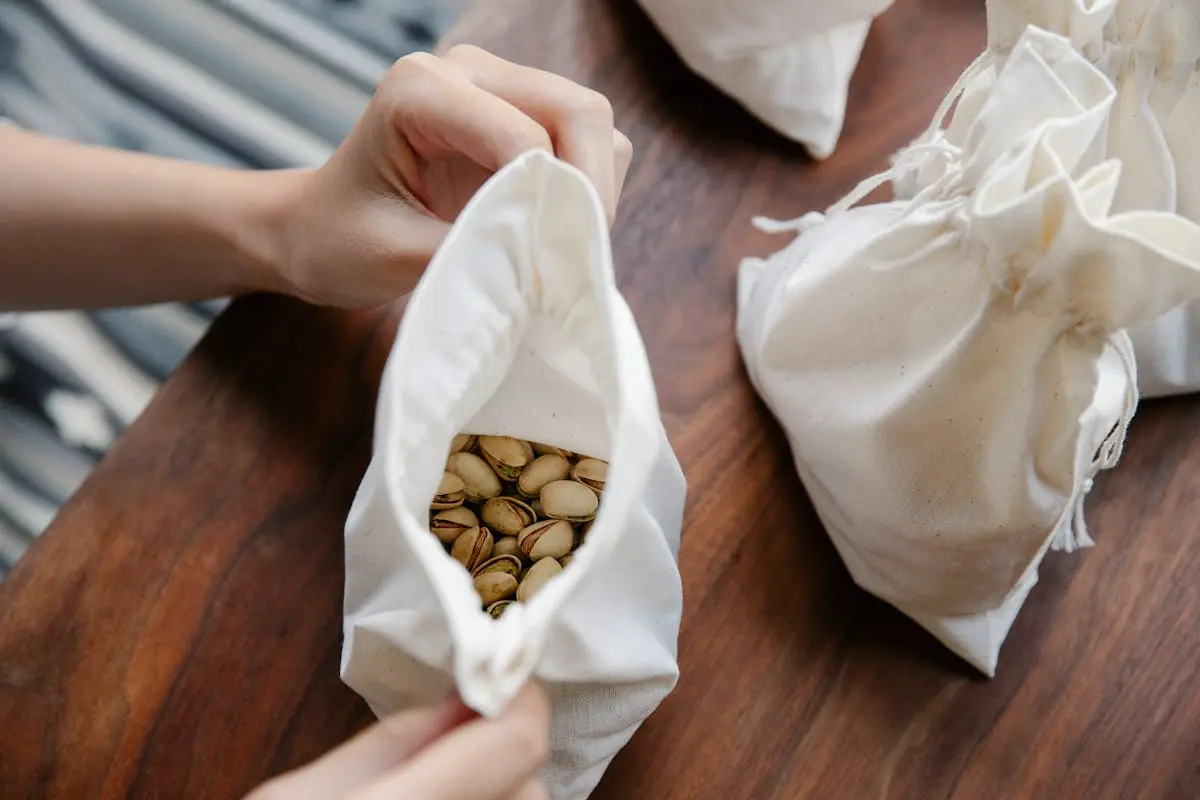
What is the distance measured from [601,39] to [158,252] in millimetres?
274

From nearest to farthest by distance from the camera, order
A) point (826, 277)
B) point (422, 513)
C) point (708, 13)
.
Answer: point (422, 513) → point (826, 277) → point (708, 13)

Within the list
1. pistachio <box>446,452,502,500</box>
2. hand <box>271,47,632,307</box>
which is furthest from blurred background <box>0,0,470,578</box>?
pistachio <box>446,452,502,500</box>

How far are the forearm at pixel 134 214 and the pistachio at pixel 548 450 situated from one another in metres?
0.18

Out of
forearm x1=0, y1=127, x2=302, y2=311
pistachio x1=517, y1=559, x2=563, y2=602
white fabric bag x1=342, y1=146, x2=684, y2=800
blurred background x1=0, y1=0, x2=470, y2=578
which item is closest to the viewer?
white fabric bag x1=342, y1=146, x2=684, y2=800

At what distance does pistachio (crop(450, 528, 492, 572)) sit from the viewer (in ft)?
1.24

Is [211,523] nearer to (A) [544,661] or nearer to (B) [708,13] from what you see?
(A) [544,661]

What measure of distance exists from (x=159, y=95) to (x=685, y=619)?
0.67 m

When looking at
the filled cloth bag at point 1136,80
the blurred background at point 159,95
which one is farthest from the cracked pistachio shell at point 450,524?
the blurred background at point 159,95

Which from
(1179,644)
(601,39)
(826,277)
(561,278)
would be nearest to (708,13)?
(601,39)

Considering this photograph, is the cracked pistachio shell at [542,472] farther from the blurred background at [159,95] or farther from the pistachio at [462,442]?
the blurred background at [159,95]

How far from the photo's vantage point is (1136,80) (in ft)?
1.37

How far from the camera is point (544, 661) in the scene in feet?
1.04

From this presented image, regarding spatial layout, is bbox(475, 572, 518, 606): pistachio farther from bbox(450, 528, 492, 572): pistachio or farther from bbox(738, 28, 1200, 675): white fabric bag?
bbox(738, 28, 1200, 675): white fabric bag

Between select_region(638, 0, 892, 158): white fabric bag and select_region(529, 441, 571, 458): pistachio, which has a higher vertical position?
select_region(638, 0, 892, 158): white fabric bag
